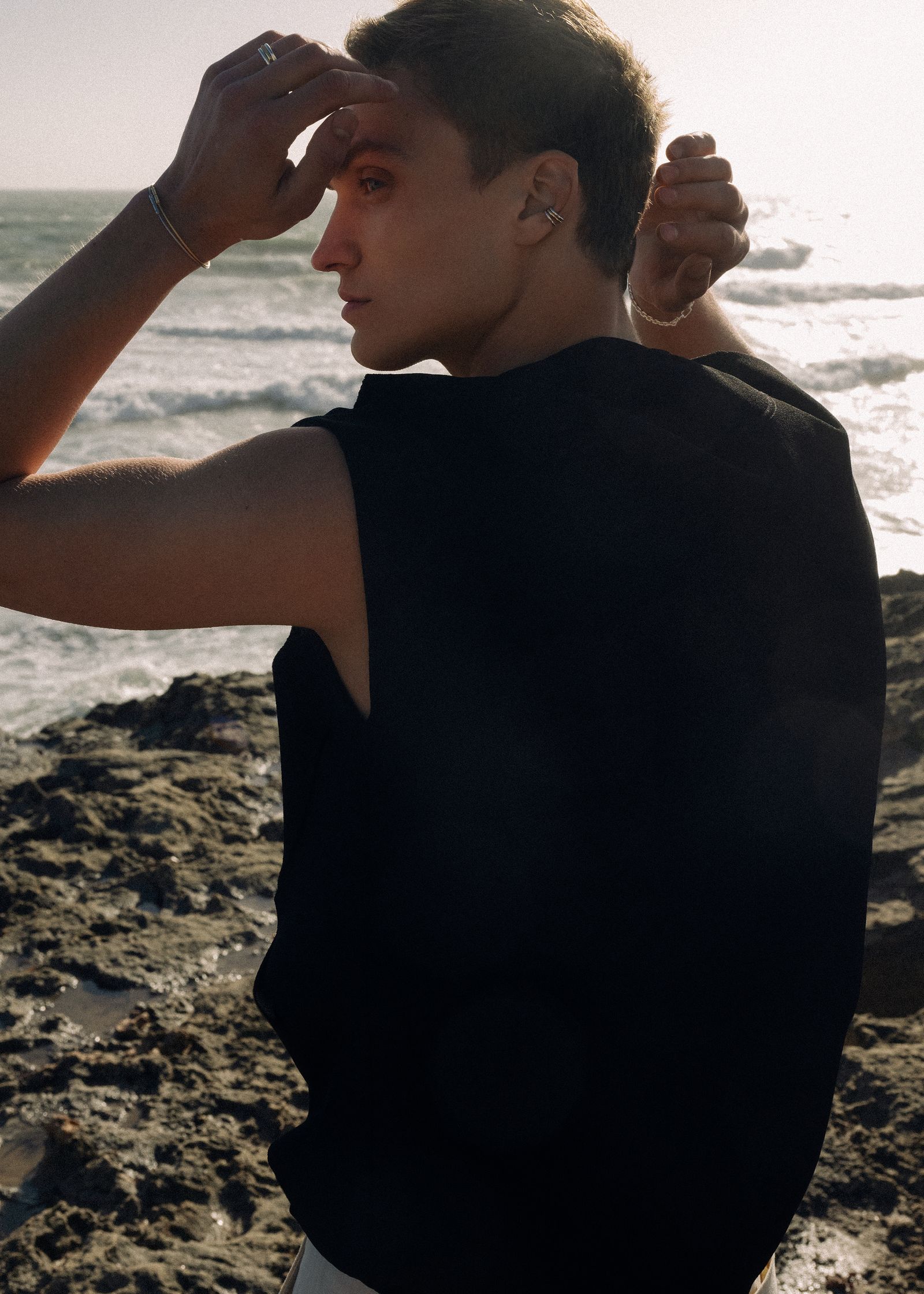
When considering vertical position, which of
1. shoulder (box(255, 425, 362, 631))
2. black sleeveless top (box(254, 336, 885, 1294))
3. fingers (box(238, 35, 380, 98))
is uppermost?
fingers (box(238, 35, 380, 98))

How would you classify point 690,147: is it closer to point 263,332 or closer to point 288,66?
point 288,66

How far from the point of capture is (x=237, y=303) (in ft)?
74.0

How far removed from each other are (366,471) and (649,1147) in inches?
26.9

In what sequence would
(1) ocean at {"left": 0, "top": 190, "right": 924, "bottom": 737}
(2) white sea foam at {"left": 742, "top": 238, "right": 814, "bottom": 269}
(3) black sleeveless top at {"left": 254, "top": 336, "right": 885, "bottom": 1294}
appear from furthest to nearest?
1. (2) white sea foam at {"left": 742, "top": 238, "right": 814, "bottom": 269}
2. (1) ocean at {"left": 0, "top": 190, "right": 924, "bottom": 737}
3. (3) black sleeveless top at {"left": 254, "top": 336, "right": 885, "bottom": 1294}

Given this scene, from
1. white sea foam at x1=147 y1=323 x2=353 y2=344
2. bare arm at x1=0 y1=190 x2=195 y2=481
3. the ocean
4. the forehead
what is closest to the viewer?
bare arm at x1=0 y1=190 x2=195 y2=481

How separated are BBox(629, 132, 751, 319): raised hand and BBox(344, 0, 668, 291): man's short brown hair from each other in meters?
0.19

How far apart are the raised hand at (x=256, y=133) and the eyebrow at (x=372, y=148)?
0.12 feet

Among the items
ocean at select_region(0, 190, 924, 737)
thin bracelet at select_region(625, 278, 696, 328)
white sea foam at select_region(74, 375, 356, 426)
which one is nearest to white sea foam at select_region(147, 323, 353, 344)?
ocean at select_region(0, 190, 924, 737)

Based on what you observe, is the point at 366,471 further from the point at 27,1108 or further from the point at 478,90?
the point at 27,1108

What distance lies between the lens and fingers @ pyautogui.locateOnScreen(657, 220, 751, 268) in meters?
1.65

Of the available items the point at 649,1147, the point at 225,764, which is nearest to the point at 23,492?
the point at 649,1147

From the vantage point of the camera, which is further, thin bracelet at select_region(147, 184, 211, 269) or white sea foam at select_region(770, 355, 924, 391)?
white sea foam at select_region(770, 355, 924, 391)

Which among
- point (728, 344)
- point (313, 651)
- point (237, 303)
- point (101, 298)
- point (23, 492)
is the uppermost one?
point (237, 303)

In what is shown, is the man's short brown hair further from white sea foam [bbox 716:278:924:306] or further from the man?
white sea foam [bbox 716:278:924:306]
